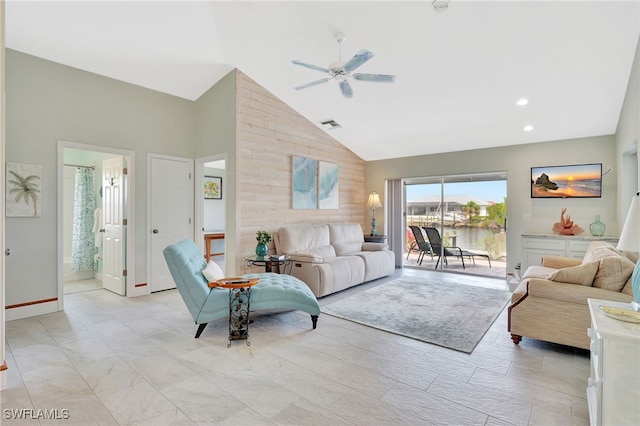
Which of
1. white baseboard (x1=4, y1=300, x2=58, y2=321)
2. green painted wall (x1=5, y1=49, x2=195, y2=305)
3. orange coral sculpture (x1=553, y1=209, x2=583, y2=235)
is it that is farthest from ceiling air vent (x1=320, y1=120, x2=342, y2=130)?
white baseboard (x1=4, y1=300, x2=58, y2=321)

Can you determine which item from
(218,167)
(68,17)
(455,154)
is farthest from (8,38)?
(455,154)

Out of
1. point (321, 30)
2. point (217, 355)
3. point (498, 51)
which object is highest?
point (321, 30)

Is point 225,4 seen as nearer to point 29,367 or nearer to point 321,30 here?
point 321,30

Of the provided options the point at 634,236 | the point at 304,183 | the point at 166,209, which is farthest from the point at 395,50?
the point at 166,209

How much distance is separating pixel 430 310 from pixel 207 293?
8.76 ft

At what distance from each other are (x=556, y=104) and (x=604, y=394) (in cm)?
408

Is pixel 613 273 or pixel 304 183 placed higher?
pixel 304 183

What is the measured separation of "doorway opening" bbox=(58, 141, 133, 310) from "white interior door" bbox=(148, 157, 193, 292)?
0.34 m

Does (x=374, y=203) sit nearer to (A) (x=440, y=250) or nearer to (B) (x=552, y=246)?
(A) (x=440, y=250)

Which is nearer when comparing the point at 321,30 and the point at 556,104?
the point at 321,30

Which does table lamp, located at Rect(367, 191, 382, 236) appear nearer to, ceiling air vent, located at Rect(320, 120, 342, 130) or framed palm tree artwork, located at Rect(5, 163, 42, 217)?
ceiling air vent, located at Rect(320, 120, 342, 130)

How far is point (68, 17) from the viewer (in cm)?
345

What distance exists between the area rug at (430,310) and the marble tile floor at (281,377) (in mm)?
167

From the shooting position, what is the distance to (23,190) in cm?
381
